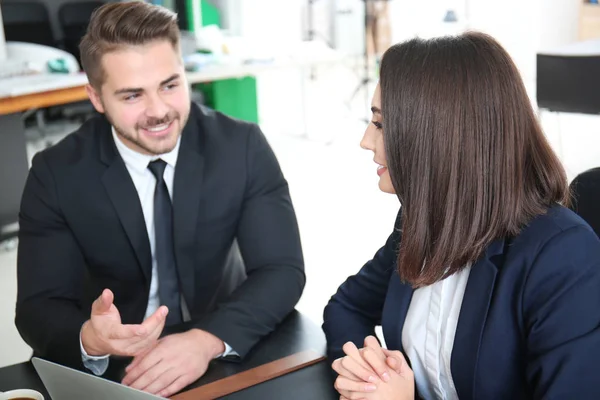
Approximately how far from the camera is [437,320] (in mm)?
1287

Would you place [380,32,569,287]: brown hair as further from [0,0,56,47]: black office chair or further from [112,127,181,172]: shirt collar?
[0,0,56,47]: black office chair

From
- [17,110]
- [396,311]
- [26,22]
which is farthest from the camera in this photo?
[26,22]

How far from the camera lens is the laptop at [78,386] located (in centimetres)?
94

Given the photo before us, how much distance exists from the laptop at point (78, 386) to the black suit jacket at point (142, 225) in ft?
1.78

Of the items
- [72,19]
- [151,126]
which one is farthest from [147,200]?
[72,19]

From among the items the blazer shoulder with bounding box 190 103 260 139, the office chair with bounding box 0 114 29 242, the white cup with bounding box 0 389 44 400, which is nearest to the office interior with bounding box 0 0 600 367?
the office chair with bounding box 0 114 29 242

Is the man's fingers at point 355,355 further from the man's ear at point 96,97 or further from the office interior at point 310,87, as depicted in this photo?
the office interior at point 310,87

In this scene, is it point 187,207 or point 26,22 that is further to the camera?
point 26,22

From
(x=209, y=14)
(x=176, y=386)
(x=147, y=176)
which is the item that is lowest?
(x=176, y=386)

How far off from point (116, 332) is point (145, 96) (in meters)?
0.66

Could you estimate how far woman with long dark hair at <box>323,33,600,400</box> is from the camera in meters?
1.09

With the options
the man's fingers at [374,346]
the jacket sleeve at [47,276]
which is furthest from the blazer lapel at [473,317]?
the jacket sleeve at [47,276]

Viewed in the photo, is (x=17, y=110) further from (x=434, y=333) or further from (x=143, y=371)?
(x=434, y=333)

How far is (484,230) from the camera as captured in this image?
118 centimetres
